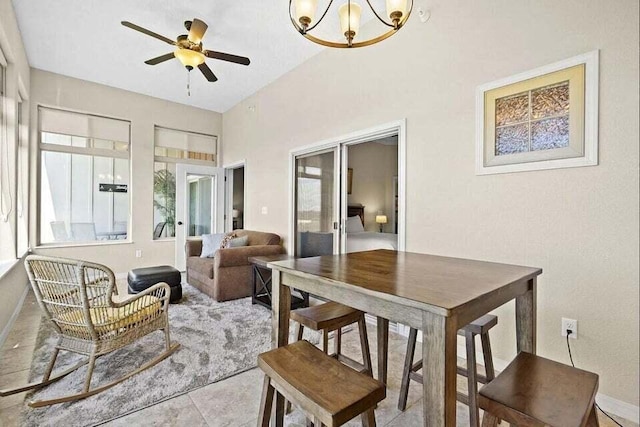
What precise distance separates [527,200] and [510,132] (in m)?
0.51

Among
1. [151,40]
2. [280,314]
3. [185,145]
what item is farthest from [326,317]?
[185,145]

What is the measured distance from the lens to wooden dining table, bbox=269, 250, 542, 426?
0.88m

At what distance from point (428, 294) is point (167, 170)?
5720 mm

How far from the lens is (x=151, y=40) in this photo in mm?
3564

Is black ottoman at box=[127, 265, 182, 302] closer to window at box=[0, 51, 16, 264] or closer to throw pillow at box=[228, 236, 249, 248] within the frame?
throw pillow at box=[228, 236, 249, 248]

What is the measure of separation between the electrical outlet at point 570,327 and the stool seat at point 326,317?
4.40 feet

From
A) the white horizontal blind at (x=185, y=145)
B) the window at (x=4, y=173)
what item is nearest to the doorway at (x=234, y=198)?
the white horizontal blind at (x=185, y=145)

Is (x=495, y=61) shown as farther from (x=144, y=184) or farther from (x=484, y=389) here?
(x=144, y=184)

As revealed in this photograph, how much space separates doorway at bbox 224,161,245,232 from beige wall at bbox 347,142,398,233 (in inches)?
119

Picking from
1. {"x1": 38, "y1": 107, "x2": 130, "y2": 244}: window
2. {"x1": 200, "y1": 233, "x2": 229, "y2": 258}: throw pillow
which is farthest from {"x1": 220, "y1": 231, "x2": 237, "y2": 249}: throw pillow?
{"x1": 38, "y1": 107, "x2": 130, "y2": 244}: window

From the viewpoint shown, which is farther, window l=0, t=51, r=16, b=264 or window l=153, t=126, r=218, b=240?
window l=153, t=126, r=218, b=240

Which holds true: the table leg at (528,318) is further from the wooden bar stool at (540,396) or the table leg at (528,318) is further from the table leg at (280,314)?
the table leg at (280,314)

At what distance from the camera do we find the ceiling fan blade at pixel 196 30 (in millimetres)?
2779

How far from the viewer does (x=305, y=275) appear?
1.32 m
